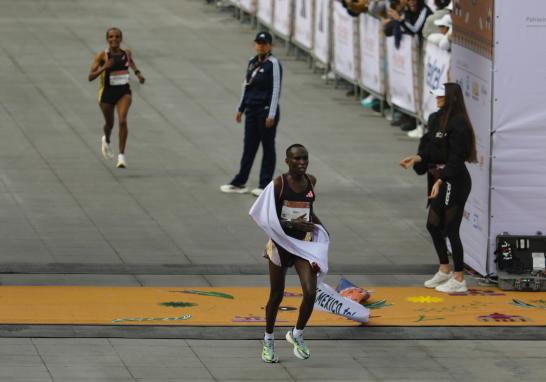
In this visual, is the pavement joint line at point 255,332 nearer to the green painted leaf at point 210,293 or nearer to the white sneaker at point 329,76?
the green painted leaf at point 210,293

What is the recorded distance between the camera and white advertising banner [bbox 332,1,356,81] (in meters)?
26.1

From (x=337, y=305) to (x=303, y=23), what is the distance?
17.5 m

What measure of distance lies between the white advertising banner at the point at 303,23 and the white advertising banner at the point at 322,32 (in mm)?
262

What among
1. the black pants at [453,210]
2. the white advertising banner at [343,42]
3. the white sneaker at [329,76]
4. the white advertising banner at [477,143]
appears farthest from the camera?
the white sneaker at [329,76]

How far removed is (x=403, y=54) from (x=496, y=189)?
9288mm

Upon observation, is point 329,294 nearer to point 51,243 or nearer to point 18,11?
point 51,243

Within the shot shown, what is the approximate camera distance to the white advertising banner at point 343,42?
26133 millimetres

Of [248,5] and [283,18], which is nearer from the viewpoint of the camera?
[283,18]

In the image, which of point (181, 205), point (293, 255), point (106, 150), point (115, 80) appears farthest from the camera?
point (106, 150)

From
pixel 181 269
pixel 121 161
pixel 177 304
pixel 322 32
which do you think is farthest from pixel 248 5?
pixel 177 304

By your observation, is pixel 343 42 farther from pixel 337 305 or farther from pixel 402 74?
pixel 337 305

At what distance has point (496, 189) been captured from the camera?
14328 millimetres

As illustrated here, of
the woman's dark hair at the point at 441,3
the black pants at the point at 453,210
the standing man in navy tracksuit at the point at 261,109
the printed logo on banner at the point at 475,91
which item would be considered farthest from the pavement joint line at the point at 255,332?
the woman's dark hair at the point at 441,3

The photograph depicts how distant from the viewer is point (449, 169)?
13953 mm
